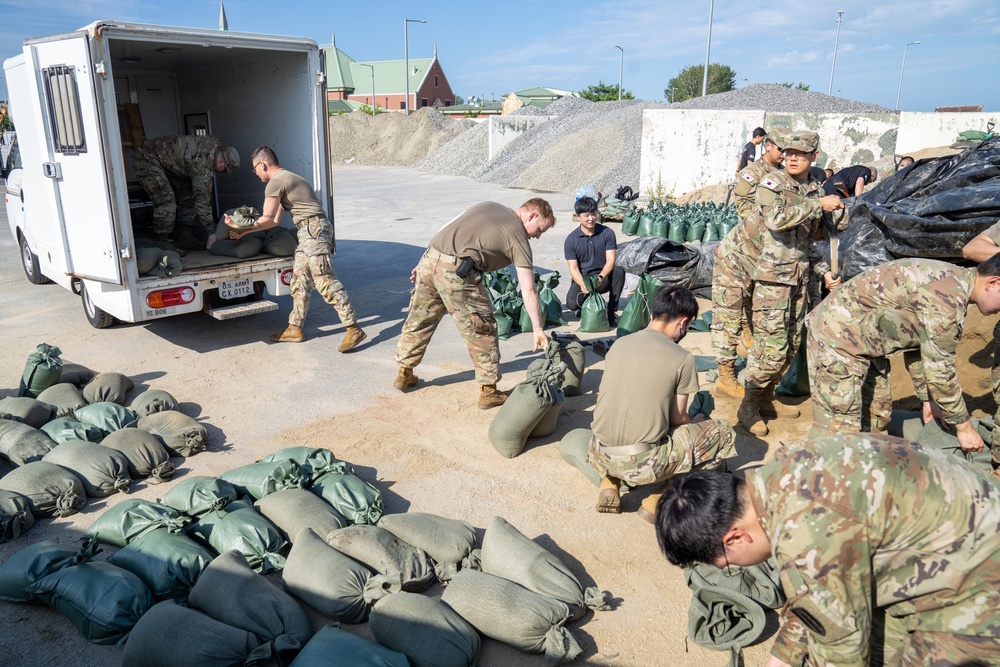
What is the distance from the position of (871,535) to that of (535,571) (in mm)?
1637

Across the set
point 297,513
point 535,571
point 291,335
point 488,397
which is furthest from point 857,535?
point 291,335

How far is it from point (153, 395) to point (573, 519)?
3.21 metres

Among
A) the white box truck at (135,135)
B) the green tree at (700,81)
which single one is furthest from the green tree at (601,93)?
the white box truck at (135,135)

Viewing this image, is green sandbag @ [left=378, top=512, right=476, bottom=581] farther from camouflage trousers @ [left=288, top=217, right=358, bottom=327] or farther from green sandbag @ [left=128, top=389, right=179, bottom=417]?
camouflage trousers @ [left=288, top=217, right=358, bottom=327]

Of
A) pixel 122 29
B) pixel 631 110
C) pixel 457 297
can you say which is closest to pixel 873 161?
pixel 631 110

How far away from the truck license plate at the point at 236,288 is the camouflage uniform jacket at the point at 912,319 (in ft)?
17.4

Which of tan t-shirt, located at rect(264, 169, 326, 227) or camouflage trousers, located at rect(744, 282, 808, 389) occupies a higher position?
tan t-shirt, located at rect(264, 169, 326, 227)

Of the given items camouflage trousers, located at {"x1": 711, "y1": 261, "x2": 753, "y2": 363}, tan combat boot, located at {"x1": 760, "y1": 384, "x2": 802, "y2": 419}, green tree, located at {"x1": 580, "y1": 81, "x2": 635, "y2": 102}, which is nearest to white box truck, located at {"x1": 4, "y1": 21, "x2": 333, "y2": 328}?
camouflage trousers, located at {"x1": 711, "y1": 261, "x2": 753, "y2": 363}

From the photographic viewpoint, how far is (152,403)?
16.6 ft

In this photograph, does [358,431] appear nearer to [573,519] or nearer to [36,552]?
[573,519]

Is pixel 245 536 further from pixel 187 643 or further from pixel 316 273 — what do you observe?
pixel 316 273

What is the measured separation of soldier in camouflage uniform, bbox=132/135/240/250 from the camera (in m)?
7.89

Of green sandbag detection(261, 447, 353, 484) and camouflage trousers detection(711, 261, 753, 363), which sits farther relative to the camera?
camouflage trousers detection(711, 261, 753, 363)

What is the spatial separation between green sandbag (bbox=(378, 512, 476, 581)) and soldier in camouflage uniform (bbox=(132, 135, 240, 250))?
5.65 m
